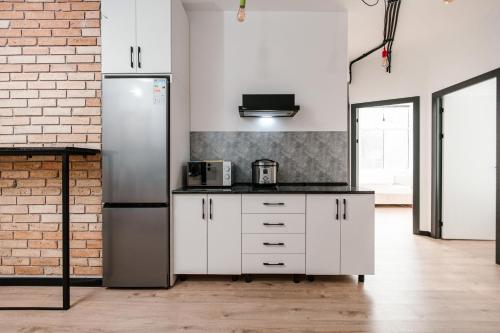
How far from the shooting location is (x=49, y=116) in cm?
286

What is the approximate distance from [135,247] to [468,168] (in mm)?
4546

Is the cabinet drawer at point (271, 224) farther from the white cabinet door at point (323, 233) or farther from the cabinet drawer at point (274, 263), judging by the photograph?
the cabinet drawer at point (274, 263)

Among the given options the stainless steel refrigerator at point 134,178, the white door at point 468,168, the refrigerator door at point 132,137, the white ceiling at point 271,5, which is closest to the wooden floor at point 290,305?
the stainless steel refrigerator at point 134,178

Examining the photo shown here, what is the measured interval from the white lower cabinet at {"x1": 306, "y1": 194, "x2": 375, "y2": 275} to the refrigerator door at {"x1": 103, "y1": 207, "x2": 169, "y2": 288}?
1.32m

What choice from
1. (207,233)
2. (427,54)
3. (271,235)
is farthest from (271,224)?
(427,54)

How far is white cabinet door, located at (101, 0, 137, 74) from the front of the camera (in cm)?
276

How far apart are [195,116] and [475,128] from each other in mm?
3936

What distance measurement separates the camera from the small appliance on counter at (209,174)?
3049mm

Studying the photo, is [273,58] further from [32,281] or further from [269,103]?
[32,281]

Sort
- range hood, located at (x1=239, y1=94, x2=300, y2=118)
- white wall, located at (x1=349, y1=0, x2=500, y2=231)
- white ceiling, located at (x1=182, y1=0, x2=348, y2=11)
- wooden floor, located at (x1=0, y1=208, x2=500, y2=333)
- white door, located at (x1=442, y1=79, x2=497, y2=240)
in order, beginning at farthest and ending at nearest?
white door, located at (x1=442, y1=79, x2=497, y2=240)
white wall, located at (x1=349, y1=0, x2=500, y2=231)
white ceiling, located at (x1=182, y1=0, x2=348, y2=11)
range hood, located at (x1=239, y1=94, x2=300, y2=118)
wooden floor, located at (x1=0, y1=208, x2=500, y2=333)

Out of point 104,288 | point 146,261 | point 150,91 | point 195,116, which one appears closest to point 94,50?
point 150,91

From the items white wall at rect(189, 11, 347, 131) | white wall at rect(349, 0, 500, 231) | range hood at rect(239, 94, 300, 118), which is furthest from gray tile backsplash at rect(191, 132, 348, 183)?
white wall at rect(349, 0, 500, 231)

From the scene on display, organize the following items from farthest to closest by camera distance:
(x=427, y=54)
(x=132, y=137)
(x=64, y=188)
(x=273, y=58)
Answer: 1. (x=427, y=54)
2. (x=273, y=58)
3. (x=132, y=137)
4. (x=64, y=188)

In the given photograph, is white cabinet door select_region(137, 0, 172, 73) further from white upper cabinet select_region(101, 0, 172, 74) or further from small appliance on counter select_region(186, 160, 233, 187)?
small appliance on counter select_region(186, 160, 233, 187)
